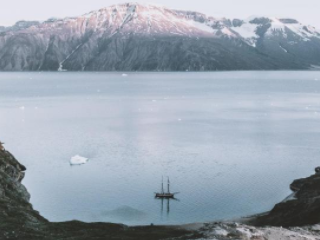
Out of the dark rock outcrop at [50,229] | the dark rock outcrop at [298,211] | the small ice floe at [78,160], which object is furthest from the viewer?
the small ice floe at [78,160]

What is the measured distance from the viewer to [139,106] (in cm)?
18462

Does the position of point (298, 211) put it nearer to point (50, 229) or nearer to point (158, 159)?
point (50, 229)

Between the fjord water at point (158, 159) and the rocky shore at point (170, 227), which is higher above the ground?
the fjord water at point (158, 159)

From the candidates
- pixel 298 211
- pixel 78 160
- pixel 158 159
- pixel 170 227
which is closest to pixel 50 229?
pixel 170 227

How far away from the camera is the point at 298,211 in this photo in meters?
52.1

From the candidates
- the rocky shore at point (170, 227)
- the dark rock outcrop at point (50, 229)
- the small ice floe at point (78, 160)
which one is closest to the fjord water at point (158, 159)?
the small ice floe at point (78, 160)

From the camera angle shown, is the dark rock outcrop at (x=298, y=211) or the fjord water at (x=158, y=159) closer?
the dark rock outcrop at (x=298, y=211)

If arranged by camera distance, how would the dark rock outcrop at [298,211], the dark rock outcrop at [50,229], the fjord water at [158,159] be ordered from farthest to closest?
the fjord water at [158,159]
the dark rock outcrop at [298,211]
the dark rock outcrop at [50,229]

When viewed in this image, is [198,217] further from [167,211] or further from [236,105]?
[236,105]

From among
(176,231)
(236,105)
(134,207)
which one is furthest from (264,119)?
(176,231)

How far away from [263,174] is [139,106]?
110883mm

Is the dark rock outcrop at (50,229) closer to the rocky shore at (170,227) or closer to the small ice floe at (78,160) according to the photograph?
the rocky shore at (170,227)

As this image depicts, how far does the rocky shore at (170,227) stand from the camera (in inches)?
1454

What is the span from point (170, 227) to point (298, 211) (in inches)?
598
